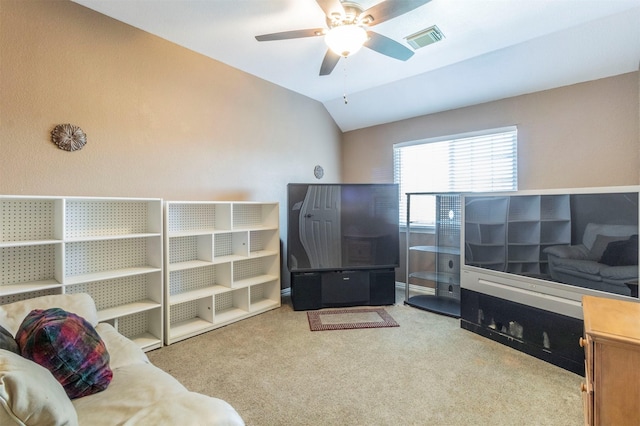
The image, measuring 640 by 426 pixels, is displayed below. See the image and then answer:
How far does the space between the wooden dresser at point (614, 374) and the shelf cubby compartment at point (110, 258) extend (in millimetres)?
2918

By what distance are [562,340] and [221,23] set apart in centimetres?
372

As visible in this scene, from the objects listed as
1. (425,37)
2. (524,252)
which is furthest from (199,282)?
(425,37)

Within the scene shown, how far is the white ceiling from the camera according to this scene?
233cm

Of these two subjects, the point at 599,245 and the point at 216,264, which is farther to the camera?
the point at 216,264

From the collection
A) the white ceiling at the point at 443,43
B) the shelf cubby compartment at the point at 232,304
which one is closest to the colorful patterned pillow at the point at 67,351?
the shelf cubby compartment at the point at 232,304

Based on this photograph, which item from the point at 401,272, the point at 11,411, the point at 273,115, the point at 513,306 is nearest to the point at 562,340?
the point at 513,306

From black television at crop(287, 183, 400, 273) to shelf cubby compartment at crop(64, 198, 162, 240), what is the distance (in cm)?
142

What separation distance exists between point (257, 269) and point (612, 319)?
318cm

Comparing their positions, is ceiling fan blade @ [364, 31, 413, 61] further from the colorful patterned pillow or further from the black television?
the colorful patterned pillow

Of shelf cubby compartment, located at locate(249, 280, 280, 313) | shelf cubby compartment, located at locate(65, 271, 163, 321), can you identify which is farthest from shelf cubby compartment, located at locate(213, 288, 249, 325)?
shelf cubby compartment, located at locate(65, 271, 163, 321)

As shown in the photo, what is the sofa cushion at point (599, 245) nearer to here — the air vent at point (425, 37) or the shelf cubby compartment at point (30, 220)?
the air vent at point (425, 37)

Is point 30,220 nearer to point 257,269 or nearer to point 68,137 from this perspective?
point 68,137

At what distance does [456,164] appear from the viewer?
3924mm

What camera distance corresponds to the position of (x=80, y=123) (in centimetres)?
243
